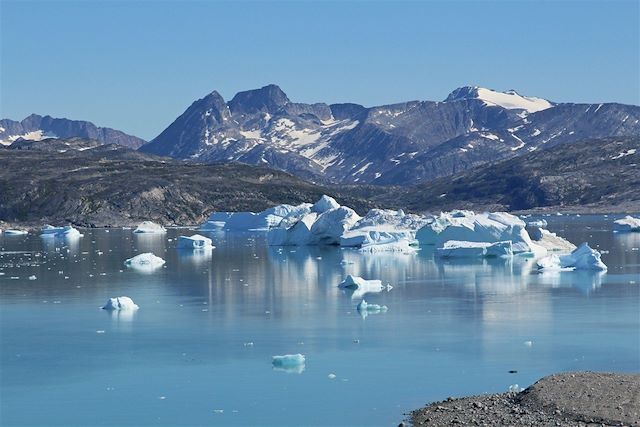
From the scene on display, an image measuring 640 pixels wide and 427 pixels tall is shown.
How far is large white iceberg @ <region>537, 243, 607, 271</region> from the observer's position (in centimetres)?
4856

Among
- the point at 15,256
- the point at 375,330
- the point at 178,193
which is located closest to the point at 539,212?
the point at 178,193

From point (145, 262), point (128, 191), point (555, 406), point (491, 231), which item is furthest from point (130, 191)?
point (555, 406)

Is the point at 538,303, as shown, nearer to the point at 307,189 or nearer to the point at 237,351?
the point at 237,351

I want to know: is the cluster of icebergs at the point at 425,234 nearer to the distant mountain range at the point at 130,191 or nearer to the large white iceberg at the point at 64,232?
the large white iceberg at the point at 64,232

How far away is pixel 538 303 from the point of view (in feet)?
119

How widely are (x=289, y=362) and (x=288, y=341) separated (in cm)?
374

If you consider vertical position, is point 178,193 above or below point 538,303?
above

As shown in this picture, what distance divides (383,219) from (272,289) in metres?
32.2

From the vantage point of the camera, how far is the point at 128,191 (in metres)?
145

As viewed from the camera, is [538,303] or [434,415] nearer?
[434,415]

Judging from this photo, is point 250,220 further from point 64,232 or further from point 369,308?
point 369,308

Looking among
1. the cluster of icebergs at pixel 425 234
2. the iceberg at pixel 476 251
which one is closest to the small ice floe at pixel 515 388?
the cluster of icebergs at pixel 425 234

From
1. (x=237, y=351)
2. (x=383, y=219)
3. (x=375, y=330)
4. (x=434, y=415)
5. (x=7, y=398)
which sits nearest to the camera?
(x=434, y=415)

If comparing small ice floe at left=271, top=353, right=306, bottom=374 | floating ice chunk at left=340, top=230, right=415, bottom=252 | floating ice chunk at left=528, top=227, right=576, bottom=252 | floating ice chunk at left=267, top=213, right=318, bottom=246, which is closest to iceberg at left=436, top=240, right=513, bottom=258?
floating ice chunk at left=528, top=227, right=576, bottom=252
